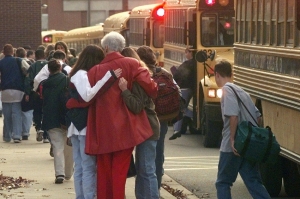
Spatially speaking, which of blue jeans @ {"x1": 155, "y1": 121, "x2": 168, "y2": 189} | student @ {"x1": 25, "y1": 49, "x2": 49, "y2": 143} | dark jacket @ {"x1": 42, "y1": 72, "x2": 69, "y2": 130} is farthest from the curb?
student @ {"x1": 25, "y1": 49, "x2": 49, "y2": 143}

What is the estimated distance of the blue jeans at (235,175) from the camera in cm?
885

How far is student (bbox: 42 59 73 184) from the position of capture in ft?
39.3

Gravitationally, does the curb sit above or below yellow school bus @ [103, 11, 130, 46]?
below

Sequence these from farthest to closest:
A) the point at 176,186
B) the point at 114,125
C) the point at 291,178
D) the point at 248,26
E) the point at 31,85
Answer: the point at 31,85 < the point at 248,26 < the point at 176,186 < the point at 291,178 < the point at 114,125

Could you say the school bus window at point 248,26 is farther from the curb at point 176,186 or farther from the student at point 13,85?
the student at point 13,85

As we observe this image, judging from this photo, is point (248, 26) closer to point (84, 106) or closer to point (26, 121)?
point (84, 106)

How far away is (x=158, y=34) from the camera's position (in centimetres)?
2514

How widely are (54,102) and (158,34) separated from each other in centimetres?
1336

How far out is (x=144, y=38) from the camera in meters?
25.3

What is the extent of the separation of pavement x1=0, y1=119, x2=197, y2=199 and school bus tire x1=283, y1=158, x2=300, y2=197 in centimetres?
113

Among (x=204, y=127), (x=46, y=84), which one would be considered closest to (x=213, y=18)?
(x=204, y=127)

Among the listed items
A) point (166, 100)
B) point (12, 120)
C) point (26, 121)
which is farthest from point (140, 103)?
point (26, 121)

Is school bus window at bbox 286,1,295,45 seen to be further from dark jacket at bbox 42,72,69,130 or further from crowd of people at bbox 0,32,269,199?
dark jacket at bbox 42,72,69,130

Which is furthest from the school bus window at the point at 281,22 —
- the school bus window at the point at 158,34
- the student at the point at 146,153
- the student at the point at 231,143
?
the school bus window at the point at 158,34
